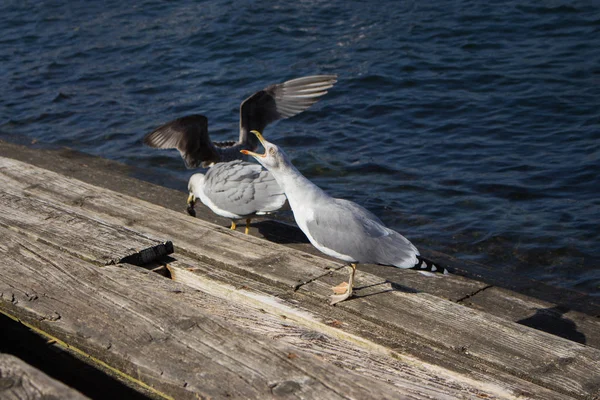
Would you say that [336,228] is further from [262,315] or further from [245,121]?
[245,121]

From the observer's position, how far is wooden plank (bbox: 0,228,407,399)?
6.49ft

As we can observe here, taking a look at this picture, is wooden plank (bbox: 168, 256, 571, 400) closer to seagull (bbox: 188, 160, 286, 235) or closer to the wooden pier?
the wooden pier

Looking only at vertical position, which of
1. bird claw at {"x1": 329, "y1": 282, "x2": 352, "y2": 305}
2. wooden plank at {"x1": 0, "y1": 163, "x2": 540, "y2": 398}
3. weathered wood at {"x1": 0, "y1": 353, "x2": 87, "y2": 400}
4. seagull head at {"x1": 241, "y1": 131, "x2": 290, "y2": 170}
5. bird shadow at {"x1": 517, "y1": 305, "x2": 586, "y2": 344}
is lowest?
bird shadow at {"x1": 517, "y1": 305, "x2": 586, "y2": 344}

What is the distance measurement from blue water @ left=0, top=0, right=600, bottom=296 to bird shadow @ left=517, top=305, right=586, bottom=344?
4.20 ft

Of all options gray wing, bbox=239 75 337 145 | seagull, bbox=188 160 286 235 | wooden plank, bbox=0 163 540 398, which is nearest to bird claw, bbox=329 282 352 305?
wooden plank, bbox=0 163 540 398

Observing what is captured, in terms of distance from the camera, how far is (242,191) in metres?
5.71

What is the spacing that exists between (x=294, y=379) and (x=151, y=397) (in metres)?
0.64

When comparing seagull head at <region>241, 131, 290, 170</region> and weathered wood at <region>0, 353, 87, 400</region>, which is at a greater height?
seagull head at <region>241, 131, 290, 170</region>

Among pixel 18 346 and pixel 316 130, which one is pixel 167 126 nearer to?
pixel 316 130

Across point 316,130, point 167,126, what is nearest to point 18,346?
point 167,126

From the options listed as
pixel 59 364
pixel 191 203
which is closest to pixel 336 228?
pixel 59 364

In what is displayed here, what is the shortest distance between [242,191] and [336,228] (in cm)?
219

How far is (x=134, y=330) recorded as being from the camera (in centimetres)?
229

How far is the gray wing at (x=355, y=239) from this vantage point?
3.58m
